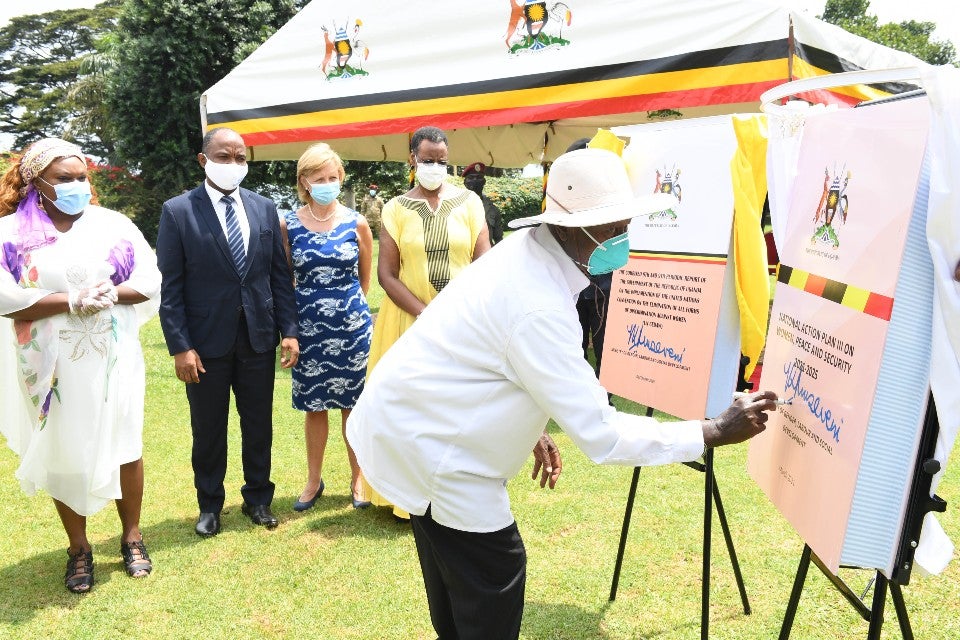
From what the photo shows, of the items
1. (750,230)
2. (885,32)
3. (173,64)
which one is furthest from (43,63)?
(750,230)

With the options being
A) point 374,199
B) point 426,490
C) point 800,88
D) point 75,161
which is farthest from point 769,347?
point 374,199

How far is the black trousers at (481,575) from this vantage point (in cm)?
200

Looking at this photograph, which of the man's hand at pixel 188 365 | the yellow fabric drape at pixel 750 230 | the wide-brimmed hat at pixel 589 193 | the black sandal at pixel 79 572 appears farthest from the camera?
the man's hand at pixel 188 365

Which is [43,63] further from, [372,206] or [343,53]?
[343,53]

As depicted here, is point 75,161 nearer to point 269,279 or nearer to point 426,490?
point 269,279

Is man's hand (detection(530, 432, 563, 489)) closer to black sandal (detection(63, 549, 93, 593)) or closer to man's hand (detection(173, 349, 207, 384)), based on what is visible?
man's hand (detection(173, 349, 207, 384))

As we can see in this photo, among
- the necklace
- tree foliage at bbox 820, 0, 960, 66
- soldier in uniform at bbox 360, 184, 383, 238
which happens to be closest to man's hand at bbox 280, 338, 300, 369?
the necklace

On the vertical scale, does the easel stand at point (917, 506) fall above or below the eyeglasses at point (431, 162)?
below

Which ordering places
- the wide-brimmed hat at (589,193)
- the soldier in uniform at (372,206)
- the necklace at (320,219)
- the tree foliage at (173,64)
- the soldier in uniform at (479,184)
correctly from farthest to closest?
the soldier in uniform at (372,206), the tree foliage at (173,64), the soldier in uniform at (479,184), the necklace at (320,219), the wide-brimmed hat at (589,193)

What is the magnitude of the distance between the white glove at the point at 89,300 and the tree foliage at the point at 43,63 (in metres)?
46.3

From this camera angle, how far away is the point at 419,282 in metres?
3.84

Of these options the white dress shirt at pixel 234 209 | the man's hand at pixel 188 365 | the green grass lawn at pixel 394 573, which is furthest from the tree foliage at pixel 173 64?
the man's hand at pixel 188 365

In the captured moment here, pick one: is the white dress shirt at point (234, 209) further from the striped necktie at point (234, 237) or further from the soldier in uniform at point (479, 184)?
the soldier in uniform at point (479, 184)

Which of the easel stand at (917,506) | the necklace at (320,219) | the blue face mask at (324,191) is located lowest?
the easel stand at (917,506)
